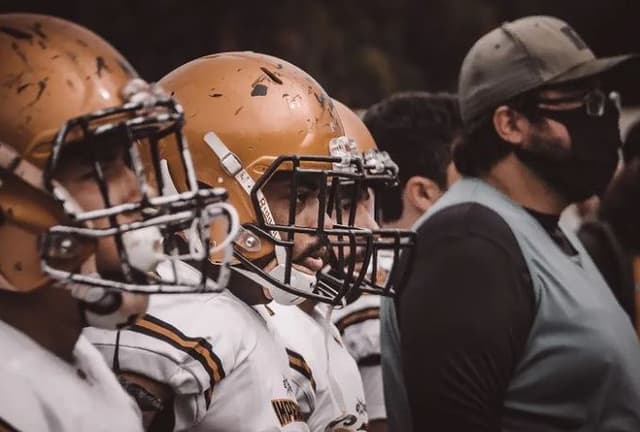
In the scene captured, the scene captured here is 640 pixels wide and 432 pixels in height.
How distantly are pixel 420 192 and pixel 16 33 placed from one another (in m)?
1.99

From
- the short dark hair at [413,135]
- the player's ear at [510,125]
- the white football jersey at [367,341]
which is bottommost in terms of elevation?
the white football jersey at [367,341]

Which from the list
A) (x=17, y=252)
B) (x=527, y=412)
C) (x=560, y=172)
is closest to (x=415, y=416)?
(x=527, y=412)

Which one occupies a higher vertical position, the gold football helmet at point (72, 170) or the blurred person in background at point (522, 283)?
the gold football helmet at point (72, 170)

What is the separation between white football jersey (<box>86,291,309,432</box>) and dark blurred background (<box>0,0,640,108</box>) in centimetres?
421

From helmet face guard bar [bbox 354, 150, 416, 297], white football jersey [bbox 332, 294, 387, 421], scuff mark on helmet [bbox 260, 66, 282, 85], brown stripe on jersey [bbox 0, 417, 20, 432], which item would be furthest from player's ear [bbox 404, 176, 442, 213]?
brown stripe on jersey [bbox 0, 417, 20, 432]

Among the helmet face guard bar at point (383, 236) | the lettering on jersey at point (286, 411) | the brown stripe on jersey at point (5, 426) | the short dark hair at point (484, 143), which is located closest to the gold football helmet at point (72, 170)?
the brown stripe on jersey at point (5, 426)

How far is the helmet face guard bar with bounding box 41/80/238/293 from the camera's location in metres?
1.81

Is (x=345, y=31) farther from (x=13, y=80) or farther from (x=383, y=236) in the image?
(x=13, y=80)

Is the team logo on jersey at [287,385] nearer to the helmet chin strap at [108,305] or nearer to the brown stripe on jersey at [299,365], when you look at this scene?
the brown stripe on jersey at [299,365]

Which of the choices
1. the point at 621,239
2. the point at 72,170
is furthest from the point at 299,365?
the point at 621,239

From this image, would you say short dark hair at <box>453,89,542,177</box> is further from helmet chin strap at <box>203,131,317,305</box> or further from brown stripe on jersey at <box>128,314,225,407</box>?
brown stripe on jersey at <box>128,314,225,407</box>

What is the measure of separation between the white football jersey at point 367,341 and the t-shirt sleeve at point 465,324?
63 cm

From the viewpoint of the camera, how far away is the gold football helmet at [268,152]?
247cm

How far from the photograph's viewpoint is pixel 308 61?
834 cm
